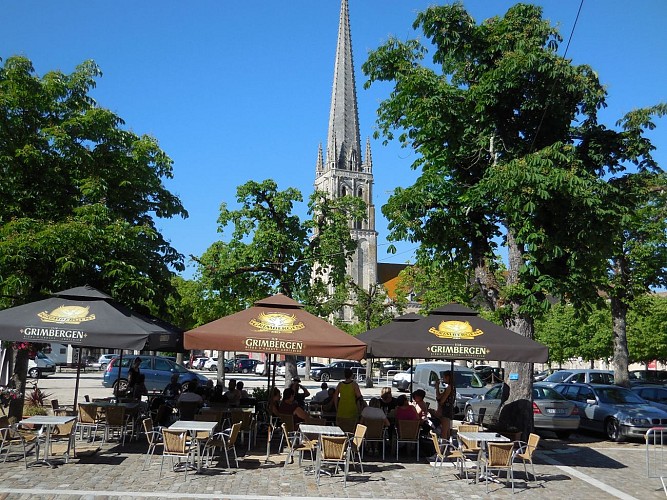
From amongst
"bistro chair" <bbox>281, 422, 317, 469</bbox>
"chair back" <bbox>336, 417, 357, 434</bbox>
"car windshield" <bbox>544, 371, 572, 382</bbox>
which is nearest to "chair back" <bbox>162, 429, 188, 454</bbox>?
"bistro chair" <bbox>281, 422, 317, 469</bbox>

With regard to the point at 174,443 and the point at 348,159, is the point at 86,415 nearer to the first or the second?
the point at 174,443

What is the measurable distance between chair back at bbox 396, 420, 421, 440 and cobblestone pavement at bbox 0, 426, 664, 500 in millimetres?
480

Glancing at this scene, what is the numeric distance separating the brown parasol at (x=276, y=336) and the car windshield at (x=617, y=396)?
10846 millimetres

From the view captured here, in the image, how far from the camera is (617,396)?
60.8 ft

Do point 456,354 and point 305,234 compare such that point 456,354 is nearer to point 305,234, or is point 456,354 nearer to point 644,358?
point 305,234

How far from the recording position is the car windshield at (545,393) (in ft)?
59.8

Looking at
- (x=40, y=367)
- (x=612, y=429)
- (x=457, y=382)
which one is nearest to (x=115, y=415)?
(x=612, y=429)

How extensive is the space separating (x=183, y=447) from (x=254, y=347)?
1.83 m

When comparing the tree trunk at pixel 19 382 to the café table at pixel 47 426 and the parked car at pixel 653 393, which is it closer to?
the café table at pixel 47 426

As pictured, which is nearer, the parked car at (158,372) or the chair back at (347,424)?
the chair back at (347,424)

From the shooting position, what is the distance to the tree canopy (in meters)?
12.5

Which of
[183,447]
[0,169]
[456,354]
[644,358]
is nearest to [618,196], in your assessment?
[456,354]

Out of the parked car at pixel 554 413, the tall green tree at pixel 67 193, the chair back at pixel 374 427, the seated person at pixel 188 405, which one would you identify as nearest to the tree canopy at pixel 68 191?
the tall green tree at pixel 67 193

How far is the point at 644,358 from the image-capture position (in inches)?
1868
